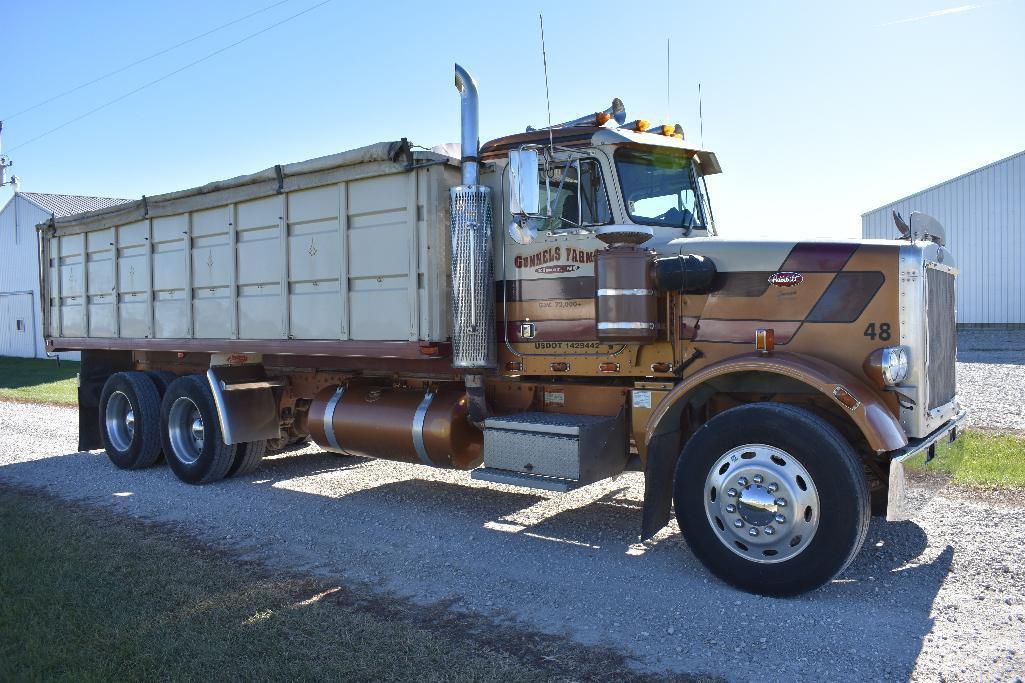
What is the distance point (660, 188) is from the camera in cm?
673

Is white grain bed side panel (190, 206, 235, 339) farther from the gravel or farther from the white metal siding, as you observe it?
the white metal siding

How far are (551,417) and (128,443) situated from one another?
6.26 metres

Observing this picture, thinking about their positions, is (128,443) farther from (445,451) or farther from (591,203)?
(591,203)

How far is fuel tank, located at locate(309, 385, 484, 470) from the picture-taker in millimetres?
Result: 7398

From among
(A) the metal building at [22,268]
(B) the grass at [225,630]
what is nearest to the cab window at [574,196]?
(B) the grass at [225,630]

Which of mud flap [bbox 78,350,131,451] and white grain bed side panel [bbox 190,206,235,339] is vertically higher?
white grain bed side panel [bbox 190,206,235,339]

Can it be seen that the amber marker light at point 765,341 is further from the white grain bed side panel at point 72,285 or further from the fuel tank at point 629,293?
the white grain bed side panel at point 72,285

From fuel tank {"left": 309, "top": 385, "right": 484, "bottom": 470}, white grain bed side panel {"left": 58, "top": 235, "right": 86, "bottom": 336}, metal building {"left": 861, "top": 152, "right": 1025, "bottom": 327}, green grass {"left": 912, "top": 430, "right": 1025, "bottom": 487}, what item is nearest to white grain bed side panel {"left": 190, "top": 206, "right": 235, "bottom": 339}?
fuel tank {"left": 309, "top": 385, "right": 484, "bottom": 470}

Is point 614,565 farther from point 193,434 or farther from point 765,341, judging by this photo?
point 193,434

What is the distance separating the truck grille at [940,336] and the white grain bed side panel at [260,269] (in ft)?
18.6

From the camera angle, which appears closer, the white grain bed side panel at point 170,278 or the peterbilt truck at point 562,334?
the peterbilt truck at point 562,334

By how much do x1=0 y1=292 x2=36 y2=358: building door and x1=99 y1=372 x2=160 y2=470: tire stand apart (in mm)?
26783

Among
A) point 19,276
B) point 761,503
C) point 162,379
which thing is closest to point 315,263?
point 162,379

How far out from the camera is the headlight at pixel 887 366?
5223mm
